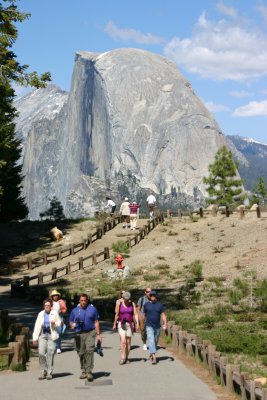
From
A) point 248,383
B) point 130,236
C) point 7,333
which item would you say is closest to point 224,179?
point 130,236

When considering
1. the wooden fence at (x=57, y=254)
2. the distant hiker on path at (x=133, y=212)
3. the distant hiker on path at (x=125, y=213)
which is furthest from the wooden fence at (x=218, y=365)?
the distant hiker on path at (x=125, y=213)

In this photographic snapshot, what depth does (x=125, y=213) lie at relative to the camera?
4225 cm

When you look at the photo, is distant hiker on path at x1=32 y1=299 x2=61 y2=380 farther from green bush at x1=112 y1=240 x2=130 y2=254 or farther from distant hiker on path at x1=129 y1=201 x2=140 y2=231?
distant hiker on path at x1=129 y1=201 x2=140 y2=231

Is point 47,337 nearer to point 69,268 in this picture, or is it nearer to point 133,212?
point 69,268

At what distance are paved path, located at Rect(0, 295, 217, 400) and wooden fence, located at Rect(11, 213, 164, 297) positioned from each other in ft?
43.4

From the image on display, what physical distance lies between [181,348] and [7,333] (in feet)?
15.4

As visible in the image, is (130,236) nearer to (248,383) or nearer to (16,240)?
(16,240)

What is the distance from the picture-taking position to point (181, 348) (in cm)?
1473

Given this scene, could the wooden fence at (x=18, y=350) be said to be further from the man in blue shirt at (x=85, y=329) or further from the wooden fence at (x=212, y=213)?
the wooden fence at (x=212, y=213)

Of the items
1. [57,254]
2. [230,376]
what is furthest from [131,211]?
[230,376]

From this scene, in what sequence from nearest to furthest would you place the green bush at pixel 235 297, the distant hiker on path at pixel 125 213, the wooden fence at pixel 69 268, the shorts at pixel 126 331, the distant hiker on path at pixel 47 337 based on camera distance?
the distant hiker on path at pixel 47 337 → the shorts at pixel 126 331 → the green bush at pixel 235 297 → the wooden fence at pixel 69 268 → the distant hiker on path at pixel 125 213

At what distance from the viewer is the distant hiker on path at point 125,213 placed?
41469 millimetres

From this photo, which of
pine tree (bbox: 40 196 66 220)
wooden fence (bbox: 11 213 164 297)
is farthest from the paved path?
pine tree (bbox: 40 196 66 220)

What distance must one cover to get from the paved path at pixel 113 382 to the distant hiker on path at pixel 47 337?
1.00 feet
